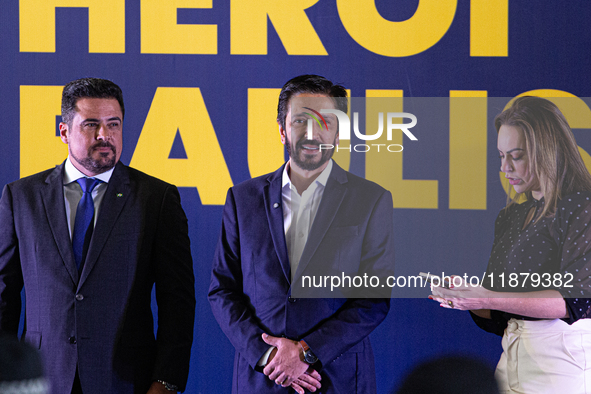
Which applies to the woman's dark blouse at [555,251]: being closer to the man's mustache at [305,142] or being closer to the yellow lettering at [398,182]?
the yellow lettering at [398,182]

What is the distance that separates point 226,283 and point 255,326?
236mm

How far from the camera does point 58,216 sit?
223 centimetres

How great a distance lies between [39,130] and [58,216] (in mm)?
896

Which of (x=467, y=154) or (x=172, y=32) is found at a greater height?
(x=172, y=32)

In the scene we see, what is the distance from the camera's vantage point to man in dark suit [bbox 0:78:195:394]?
217 centimetres

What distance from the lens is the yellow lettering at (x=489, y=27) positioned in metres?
2.81

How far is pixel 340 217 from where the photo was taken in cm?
236

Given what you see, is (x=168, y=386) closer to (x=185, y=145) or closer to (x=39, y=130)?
(x=185, y=145)

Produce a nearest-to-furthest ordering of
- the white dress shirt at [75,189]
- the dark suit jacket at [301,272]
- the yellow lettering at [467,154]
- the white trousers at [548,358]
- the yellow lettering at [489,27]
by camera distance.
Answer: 1. the white trousers at [548,358]
2. the dark suit jacket at [301,272]
3. the white dress shirt at [75,189]
4. the yellow lettering at [467,154]
5. the yellow lettering at [489,27]

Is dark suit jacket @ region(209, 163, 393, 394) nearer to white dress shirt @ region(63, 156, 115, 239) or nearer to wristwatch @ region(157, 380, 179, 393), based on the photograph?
wristwatch @ region(157, 380, 179, 393)

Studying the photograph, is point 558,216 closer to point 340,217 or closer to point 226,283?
point 340,217

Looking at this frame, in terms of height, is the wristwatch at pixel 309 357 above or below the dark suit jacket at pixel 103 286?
below

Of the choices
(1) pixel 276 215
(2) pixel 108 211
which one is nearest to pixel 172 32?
(2) pixel 108 211

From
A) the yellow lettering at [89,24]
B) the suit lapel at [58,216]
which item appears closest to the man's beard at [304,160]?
the suit lapel at [58,216]
